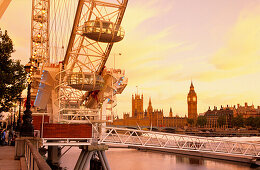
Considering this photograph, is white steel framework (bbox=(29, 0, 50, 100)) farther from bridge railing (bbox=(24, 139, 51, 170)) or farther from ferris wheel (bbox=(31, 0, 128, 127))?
bridge railing (bbox=(24, 139, 51, 170))

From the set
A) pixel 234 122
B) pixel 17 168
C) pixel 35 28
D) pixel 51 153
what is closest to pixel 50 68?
pixel 51 153

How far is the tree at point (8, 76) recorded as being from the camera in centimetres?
2434

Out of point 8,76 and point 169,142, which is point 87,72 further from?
point 169,142

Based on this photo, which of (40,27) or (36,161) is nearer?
(36,161)

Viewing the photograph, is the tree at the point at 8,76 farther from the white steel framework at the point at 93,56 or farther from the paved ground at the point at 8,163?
the paved ground at the point at 8,163

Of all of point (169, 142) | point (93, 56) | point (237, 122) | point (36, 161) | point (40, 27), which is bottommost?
point (237, 122)

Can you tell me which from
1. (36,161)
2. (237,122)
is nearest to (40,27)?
(36,161)

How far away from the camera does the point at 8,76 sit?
2420cm

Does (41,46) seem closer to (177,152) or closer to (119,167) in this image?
(119,167)

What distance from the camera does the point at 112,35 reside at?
23656 mm

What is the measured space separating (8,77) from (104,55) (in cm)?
1061

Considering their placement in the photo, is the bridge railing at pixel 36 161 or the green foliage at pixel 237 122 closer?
the bridge railing at pixel 36 161

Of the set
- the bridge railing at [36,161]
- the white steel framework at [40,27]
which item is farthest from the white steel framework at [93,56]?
the white steel framework at [40,27]

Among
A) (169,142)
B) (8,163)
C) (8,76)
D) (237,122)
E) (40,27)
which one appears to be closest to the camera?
(8,163)
